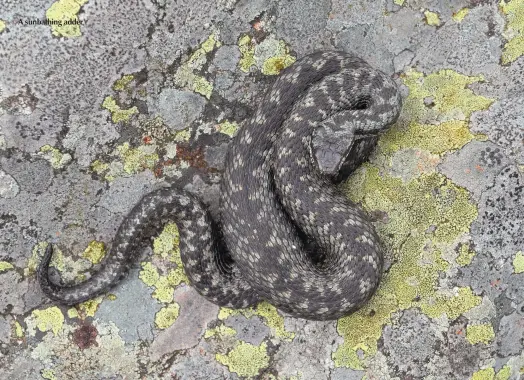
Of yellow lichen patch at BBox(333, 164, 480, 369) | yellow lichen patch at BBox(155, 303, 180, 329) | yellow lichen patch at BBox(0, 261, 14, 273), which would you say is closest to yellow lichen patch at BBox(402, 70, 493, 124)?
yellow lichen patch at BBox(333, 164, 480, 369)

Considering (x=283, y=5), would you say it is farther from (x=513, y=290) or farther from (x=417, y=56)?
(x=513, y=290)

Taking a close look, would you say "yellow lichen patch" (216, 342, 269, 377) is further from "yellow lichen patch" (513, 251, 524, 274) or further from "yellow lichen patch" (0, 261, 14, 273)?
"yellow lichen patch" (513, 251, 524, 274)

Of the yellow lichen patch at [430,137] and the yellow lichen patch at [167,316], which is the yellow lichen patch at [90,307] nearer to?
the yellow lichen patch at [167,316]

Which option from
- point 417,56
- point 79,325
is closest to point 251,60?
point 417,56

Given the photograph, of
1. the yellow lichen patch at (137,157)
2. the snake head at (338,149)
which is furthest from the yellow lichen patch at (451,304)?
the yellow lichen patch at (137,157)

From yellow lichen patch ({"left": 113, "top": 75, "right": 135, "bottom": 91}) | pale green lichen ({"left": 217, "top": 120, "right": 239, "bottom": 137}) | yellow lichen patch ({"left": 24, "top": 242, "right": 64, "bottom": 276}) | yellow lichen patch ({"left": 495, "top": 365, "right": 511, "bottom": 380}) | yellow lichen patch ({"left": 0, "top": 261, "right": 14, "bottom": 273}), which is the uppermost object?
yellow lichen patch ({"left": 113, "top": 75, "right": 135, "bottom": 91})

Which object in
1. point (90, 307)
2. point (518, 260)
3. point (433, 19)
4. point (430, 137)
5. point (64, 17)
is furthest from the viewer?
point (90, 307)

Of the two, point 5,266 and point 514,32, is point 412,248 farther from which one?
point 5,266

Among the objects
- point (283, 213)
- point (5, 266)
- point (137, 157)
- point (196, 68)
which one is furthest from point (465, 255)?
point (5, 266)
